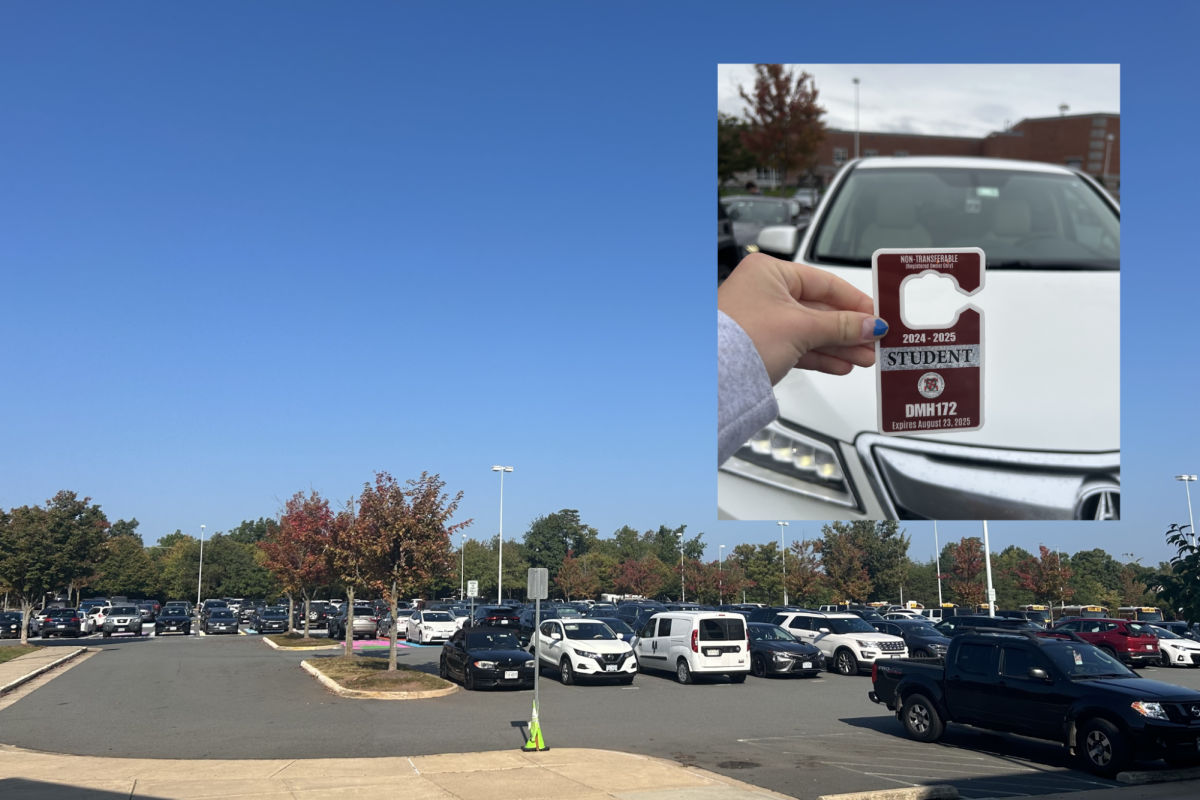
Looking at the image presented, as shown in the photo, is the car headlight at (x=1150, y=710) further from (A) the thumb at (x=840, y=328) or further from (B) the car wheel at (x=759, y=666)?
(B) the car wheel at (x=759, y=666)

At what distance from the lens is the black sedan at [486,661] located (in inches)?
818

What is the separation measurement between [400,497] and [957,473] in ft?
41.6

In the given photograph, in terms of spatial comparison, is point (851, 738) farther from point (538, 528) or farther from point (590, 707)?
point (538, 528)

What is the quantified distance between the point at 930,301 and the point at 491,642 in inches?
504

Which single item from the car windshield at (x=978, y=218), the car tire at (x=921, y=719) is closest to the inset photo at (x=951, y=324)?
the car windshield at (x=978, y=218)

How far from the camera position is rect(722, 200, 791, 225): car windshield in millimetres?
14797

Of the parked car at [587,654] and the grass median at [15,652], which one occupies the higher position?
the parked car at [587,654]

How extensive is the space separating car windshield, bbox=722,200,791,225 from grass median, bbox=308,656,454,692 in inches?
457

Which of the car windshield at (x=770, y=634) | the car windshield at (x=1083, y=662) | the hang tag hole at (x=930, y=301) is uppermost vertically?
the hang tag hole at (x=930, y=301)

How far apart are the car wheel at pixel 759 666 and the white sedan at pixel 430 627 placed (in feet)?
49.1

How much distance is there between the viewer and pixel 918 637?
26984 millimetres

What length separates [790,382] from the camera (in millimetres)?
14812

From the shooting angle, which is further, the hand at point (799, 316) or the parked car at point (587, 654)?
the parked car at point (587, 654)

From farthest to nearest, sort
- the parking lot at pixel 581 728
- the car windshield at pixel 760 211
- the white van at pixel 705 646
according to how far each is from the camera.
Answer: the white van at pixel 705 646 → the car windshield at pixel 760 211 → the parking lot at pixel 581 728
